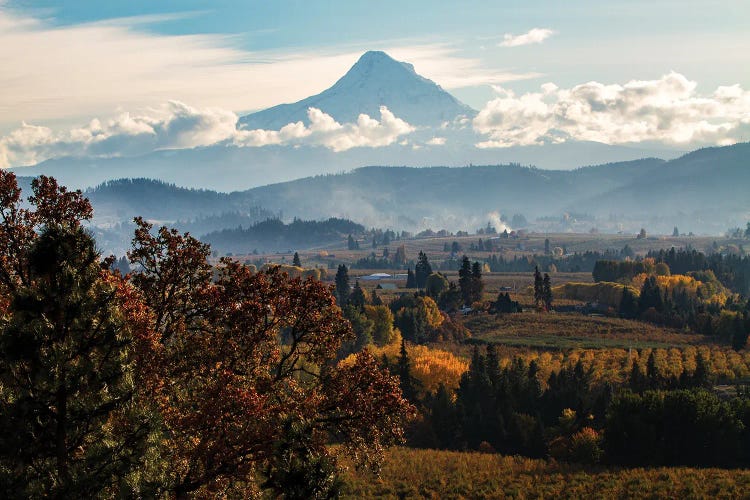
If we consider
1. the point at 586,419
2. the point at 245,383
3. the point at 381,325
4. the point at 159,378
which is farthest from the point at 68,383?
the point at 381,325

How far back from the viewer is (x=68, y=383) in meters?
22.5

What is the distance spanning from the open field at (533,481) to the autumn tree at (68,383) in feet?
155

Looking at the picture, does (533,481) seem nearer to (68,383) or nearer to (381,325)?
(68,383)

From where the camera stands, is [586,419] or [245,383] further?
[586,419]

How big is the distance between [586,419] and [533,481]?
18454mm

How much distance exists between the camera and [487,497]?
73000 millimetres

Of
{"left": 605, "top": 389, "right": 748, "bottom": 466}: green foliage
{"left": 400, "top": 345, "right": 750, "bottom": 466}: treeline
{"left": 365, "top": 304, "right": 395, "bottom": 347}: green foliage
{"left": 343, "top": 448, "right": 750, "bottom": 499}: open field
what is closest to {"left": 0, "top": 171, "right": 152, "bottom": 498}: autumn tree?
{"left": 343, "top": 448, "right": 750, "bottom": 499}: open field

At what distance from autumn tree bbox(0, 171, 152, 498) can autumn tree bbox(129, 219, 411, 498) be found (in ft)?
6.60

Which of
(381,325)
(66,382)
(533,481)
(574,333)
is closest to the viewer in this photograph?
(66,382)

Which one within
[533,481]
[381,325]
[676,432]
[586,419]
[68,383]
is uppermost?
[68,383]

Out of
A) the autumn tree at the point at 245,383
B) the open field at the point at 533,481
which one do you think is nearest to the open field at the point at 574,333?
the open field at the point at 533,481

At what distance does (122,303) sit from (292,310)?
6106 millimetres

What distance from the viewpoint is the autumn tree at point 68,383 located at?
22.2 metres

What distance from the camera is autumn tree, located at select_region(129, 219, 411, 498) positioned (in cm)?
2575
